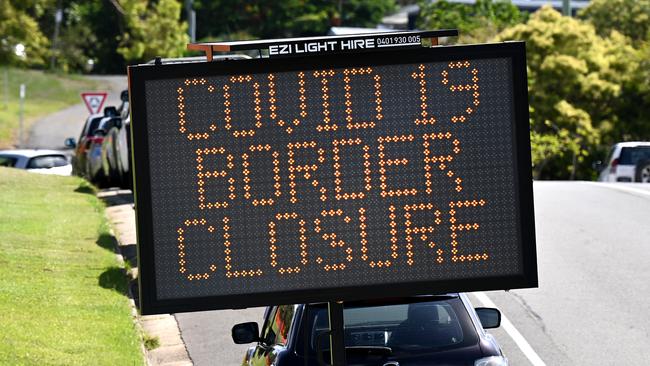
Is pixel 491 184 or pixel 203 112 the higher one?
pixel 203 112

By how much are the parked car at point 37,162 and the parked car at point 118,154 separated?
7837mm

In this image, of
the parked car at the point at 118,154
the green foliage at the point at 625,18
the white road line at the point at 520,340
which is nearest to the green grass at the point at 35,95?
the green foliage at the point at 625,18

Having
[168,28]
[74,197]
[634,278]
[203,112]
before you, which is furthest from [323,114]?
[168,28]

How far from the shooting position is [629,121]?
155ft

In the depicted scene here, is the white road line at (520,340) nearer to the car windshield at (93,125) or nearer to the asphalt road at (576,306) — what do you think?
the asphalt road at (576,306)

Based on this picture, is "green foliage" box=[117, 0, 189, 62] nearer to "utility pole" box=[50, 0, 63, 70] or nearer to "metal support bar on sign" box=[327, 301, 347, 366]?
"metal support bar on sign" box=[327, 301, 347, 366]

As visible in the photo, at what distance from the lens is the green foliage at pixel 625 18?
61.4 m

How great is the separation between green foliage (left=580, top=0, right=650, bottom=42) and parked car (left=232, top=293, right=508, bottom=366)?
179 ft

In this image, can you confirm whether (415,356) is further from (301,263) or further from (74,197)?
(74,197)

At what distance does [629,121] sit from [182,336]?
3539 cm

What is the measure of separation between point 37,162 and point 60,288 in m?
21.5

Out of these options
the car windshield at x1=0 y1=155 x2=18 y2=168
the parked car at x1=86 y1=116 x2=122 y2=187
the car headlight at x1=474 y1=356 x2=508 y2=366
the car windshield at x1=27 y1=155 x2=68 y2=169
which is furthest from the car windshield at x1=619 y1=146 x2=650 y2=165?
the car headlight at x1=474 y1=356 x2=508 y2=366

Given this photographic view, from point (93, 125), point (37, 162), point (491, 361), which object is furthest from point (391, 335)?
point (37, 162)

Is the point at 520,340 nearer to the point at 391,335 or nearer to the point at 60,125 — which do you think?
the point at 391,335
